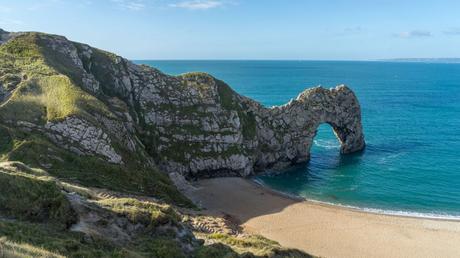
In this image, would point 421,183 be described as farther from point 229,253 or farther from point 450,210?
point 229,253

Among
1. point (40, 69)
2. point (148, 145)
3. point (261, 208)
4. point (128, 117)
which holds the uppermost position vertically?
point (40, 69)

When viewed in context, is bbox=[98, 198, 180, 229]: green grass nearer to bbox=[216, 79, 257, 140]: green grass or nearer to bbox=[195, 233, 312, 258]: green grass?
bbox=[195, 233, 312, 258]: green grass

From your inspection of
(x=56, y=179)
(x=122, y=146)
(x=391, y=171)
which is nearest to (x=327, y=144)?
(x=391, y=171)

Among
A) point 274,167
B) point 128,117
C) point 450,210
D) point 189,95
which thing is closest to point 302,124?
point 274,167

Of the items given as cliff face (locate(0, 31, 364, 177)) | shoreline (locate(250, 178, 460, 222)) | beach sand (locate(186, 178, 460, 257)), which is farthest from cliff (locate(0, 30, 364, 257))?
shoreline (locate(250, 178, 460, 222))

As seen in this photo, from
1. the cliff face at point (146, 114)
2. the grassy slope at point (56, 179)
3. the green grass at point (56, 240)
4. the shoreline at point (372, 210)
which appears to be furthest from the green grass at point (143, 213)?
the shoreline at point (372, 210)

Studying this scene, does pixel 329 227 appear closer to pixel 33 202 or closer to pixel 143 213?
pixel 143 213
